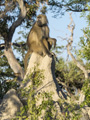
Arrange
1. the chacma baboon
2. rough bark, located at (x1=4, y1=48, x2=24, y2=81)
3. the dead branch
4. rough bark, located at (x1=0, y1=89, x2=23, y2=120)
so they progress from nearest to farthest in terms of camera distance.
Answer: rough bark, located at (x1=0, y1=89, x2=23, y2=120) < the chacma baboon < rough bark, located at (x1=4, y1=48, x2=24, y2=81) < the dead branch

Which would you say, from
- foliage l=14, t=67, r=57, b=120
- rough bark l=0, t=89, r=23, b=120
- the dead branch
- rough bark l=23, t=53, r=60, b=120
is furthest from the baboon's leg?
the dead branch

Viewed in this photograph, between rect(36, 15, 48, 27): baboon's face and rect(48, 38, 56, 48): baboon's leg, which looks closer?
rect(48, 38, 56, 48): baboon's leg

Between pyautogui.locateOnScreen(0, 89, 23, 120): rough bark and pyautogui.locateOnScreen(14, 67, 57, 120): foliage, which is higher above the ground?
pyautogui.locateOnScreen(14, 67, 57, 120): foliage

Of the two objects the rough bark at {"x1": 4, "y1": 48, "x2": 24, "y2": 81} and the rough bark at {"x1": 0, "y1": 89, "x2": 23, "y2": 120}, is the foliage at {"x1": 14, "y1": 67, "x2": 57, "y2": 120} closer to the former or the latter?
the rough bark at {"x1": 0, "y1": 89, "x2": 23, "y2": 120}

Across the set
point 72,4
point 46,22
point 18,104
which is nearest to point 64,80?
point 72,4

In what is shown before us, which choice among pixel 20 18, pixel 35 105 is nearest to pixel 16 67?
pixel 20 18

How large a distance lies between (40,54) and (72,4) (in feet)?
38.9

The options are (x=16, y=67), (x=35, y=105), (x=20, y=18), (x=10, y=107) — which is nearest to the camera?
(x=35, y=105)

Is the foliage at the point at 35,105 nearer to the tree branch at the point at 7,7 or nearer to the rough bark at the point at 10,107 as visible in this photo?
the rough bark at the point at 10,107

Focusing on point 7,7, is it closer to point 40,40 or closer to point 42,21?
point 42,21

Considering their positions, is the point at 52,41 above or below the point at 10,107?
above

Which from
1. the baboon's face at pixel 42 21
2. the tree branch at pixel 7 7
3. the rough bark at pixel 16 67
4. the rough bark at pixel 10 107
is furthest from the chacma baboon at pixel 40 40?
the tree branch at pixel 7 7

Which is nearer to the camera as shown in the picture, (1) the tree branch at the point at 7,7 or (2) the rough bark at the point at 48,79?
(2) the rough bark at the point at 48,79

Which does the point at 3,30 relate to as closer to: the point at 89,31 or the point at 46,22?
the point at 46,22
